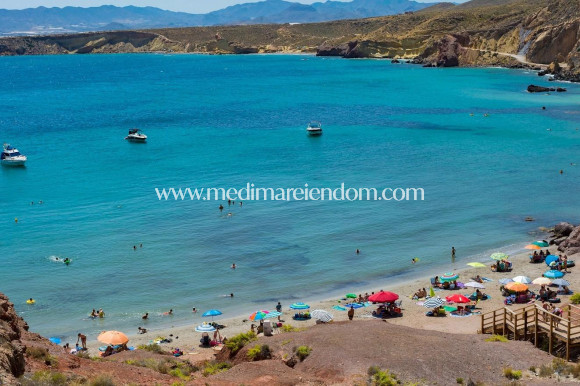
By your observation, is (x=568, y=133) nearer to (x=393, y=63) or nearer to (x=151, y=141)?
(x=151, y=141)

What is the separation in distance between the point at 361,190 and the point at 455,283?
17578mm

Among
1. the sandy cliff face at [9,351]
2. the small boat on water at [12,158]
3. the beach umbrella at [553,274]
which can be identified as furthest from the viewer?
the small boat on water at [12,158]

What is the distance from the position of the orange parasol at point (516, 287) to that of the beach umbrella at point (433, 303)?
A: 3134 millimetres

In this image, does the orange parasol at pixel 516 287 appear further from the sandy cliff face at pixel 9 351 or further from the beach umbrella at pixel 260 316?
the sandy cliff face at pixel 9 351

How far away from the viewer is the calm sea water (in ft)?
110

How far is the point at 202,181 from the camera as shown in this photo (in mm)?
52719

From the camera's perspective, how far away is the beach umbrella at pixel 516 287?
29.8m

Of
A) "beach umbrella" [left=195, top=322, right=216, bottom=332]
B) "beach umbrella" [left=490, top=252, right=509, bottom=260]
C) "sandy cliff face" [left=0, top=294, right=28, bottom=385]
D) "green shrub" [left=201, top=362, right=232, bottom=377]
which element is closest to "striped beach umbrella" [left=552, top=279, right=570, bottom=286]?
"beach umbrella" [left=490, top=252, right=509, bottom=260]

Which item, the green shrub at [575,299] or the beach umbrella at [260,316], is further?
the beach umbrella at [260,316]

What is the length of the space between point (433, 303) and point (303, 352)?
445 inches

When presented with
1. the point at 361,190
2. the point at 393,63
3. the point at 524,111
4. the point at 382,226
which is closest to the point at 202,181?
the point at 361,190

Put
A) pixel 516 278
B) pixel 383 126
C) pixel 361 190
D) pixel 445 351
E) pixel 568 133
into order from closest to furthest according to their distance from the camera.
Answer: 1. pixel 445 351
2. pixel 516 278
3. pixel 361 190
4. pixel 568 133
5. pixel 383 126

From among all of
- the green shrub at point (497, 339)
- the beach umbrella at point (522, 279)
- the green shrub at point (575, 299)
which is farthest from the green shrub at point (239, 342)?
the beach umbrella at point (522, 279)

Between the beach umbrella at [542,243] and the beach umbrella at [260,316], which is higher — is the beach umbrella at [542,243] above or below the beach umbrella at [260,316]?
above
